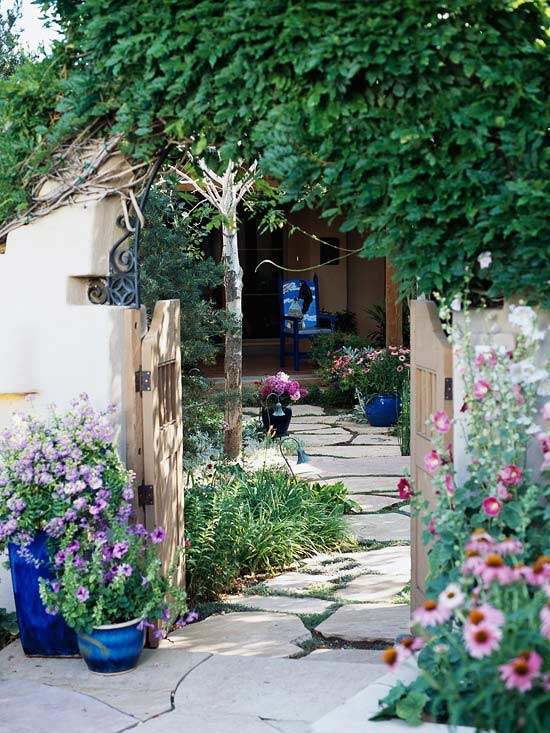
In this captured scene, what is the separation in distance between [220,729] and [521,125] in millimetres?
2457

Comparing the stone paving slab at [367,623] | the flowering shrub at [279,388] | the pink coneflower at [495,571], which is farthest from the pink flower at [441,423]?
the flowering shrub at [279,388]

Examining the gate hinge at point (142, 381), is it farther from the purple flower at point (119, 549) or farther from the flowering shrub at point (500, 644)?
the flowering shrub at point (500, 644)

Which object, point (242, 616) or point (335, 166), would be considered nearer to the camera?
point (335, 166)

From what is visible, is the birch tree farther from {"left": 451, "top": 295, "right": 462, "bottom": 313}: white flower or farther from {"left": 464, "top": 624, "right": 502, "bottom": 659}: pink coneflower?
{"left": 464, "top": 624, "right": 502, "bottom": 659}: pink coneflower

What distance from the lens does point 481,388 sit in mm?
3674

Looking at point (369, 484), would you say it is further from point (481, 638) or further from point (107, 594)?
point (481, 638)

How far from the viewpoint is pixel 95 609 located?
4.30 m

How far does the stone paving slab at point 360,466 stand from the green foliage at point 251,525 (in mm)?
1179

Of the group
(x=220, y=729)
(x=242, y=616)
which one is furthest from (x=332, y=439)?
(x=220, y=729)

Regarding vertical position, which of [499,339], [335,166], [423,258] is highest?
[335,166]

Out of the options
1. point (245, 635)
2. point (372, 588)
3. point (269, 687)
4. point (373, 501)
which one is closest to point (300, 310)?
point (373, 501)

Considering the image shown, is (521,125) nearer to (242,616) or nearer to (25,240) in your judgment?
(25,240)

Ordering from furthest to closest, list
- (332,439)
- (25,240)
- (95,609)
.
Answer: (332,439)
(25,240)
(95,609)

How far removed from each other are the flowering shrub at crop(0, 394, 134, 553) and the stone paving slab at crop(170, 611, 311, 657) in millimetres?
881
